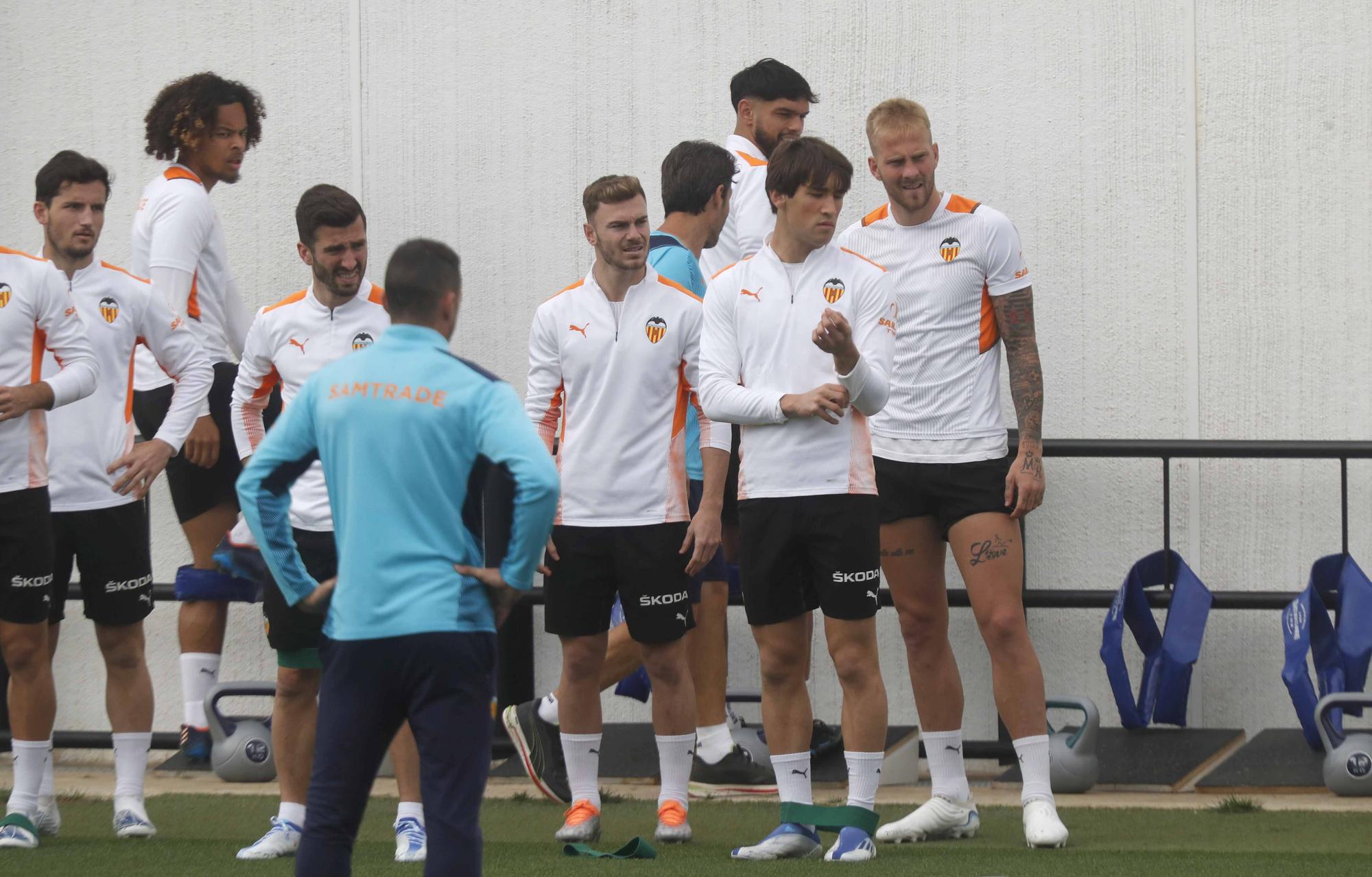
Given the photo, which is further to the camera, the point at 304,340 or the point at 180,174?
the point at 180,174

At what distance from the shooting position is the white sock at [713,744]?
5.98 m

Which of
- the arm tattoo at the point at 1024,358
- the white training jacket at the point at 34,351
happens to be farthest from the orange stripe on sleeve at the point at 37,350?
the arm tattoo at the point at 1024,358

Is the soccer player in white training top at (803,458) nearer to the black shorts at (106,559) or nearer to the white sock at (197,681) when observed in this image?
the black shorts at (106,559)

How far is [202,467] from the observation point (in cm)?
641

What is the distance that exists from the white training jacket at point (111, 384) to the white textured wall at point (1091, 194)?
175 cm

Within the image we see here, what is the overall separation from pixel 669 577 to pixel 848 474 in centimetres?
67

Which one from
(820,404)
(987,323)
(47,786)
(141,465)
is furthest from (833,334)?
(47,786)

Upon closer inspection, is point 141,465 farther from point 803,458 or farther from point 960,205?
point 960,205

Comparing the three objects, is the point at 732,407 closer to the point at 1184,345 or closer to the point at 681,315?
the point at 681,315

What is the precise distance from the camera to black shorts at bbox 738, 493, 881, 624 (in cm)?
455

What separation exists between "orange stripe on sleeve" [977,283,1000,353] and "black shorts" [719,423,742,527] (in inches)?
47.6

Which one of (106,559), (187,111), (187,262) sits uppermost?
(187,111)

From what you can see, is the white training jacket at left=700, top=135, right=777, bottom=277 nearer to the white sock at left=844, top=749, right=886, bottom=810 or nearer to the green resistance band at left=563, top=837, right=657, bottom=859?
the white sock at left=844, top=749, right=886, bottom=810

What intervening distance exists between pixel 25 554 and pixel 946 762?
2806mm
